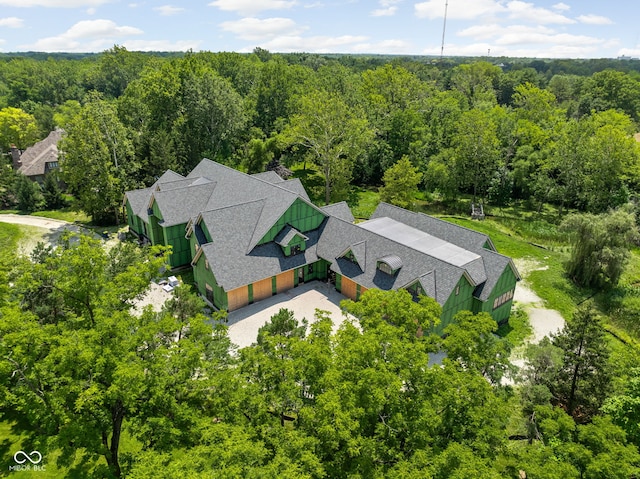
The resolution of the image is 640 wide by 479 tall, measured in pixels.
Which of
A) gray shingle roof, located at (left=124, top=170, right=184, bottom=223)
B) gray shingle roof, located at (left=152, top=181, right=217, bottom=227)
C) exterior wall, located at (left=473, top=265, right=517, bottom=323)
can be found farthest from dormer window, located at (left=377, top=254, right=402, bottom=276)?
gray shingle roof, located at (left=124, top=170, right=184, bottom=223)

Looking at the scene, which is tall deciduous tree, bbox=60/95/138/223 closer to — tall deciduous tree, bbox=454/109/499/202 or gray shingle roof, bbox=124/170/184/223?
gray shingle roof, bbox=124/170/184/223

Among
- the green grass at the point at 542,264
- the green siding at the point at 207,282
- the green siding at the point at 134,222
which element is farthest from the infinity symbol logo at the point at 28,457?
the green grass at the point at 542,264

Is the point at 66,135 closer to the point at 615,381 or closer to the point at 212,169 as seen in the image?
the point at 212,169

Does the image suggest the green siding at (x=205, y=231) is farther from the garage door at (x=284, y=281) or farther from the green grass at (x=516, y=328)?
the green grass at (x=516, y=328)

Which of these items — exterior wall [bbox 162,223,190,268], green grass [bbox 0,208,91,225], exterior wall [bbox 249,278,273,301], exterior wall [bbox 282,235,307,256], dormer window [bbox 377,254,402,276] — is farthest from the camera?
green grass [bbox 0,208,91,225]

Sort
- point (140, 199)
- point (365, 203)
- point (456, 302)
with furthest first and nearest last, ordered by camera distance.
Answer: point (365, 203)
point (140, 199)
point (456, 302)

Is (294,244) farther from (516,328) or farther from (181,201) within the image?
(516,328)

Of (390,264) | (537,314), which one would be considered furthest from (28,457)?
(537,314)
